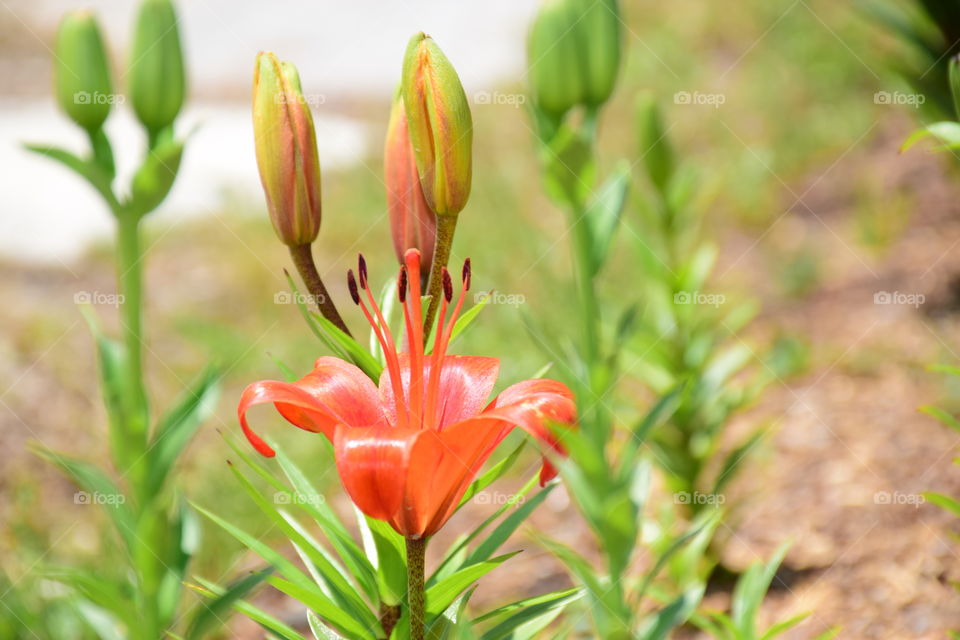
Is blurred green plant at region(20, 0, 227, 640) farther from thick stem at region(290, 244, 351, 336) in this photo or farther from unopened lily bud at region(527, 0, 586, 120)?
unopened lily bud at region(527, 0, 586, 120)

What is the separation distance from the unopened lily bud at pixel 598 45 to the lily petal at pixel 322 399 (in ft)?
1.70

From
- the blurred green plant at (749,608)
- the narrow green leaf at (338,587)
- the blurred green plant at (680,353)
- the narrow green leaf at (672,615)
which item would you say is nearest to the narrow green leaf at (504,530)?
the narrow green leaf at (338,587)

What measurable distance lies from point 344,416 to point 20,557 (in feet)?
4.68

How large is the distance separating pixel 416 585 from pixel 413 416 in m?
0.16

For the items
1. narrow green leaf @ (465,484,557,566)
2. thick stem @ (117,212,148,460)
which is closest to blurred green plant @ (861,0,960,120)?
narrow green leaf @ (465,484,557,566)

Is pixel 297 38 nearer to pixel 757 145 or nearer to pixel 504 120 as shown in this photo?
pixel 504 120

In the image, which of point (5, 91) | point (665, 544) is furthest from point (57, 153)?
point (5, 91)

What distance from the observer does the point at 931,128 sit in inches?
36.1

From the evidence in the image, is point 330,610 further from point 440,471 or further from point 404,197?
point 404,197

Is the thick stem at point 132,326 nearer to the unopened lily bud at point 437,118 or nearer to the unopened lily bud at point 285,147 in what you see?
the unopened lily bud at point 285,147

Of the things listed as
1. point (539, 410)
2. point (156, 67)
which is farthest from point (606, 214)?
point (156, 67)

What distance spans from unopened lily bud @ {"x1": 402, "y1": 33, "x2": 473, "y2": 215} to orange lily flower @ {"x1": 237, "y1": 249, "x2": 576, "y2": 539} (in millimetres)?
75

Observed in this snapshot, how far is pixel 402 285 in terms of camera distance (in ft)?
2.76

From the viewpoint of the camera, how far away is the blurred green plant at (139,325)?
3.79 ft
